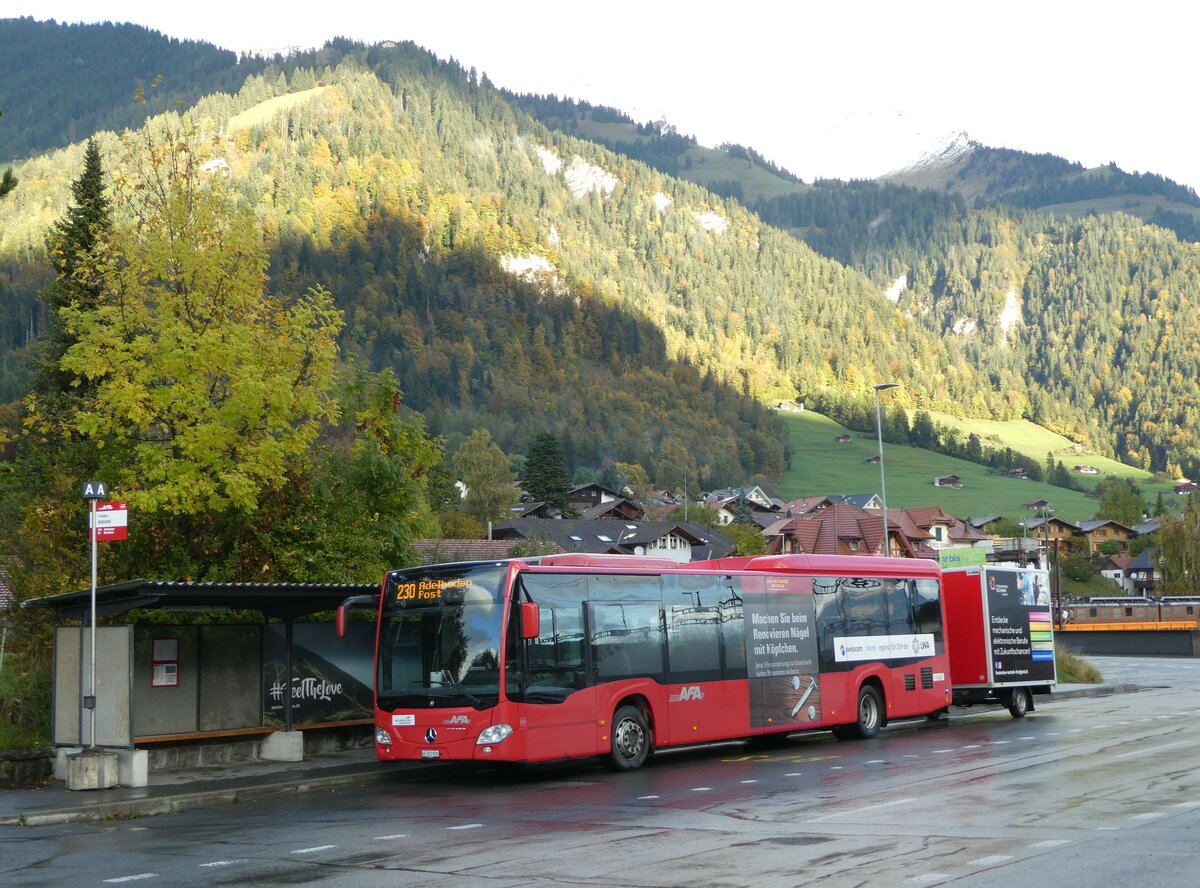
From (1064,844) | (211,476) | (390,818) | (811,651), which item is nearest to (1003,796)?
(1064,844)

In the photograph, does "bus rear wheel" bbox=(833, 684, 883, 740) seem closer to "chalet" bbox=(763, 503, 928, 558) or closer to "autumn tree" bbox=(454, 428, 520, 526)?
"chalet" bbox=(763, 503, 928, 558)

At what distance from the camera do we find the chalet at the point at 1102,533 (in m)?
165

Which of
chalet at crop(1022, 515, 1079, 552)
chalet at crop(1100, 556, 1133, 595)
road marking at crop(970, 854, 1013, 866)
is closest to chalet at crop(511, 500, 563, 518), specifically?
chalet at crop(1022, 515, 1079, 552)

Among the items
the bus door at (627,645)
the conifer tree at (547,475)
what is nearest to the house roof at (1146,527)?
the conifer tree at (547,475)

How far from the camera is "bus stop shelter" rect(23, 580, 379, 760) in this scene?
18922 millimetres

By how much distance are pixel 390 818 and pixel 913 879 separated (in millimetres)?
7074

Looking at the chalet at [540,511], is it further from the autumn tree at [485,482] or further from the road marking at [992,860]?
the road marking at [992,860]

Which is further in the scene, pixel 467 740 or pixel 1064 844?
pixel 467 740

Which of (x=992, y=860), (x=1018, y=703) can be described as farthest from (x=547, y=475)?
(x=992, y=860)

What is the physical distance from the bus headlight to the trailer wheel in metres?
15.2

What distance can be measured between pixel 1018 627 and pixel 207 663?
1766cm

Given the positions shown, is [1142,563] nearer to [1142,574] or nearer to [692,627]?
[1142,574]

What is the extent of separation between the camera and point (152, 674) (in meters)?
20.5

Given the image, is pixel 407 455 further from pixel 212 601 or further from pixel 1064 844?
pixel 1064 844
